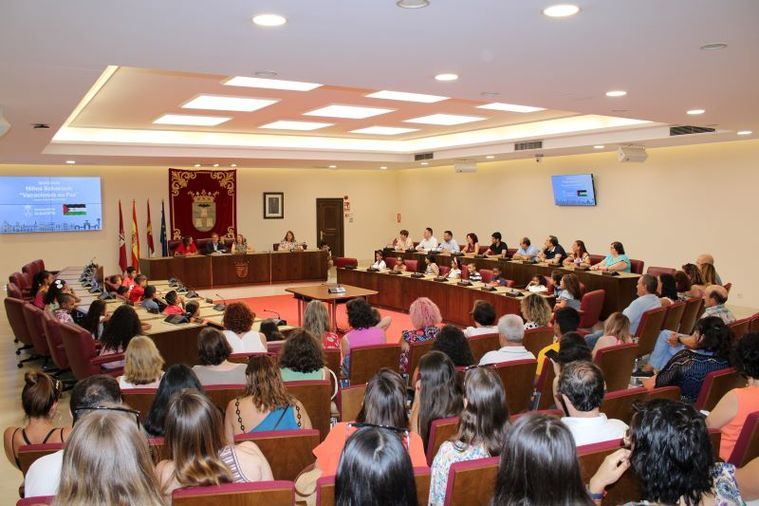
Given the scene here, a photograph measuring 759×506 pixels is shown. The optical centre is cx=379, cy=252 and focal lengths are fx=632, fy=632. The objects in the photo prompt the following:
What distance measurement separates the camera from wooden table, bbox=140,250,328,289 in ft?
48.9

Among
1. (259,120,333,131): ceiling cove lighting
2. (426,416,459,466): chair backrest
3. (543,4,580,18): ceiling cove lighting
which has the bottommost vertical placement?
(426,416,459,466): chair backrest

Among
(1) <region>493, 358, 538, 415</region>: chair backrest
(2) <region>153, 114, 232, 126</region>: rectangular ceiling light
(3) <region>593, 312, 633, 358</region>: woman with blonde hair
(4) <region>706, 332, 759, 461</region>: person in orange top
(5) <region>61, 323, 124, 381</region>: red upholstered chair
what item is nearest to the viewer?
(4) <region>706, 332, 759, 461</region>: person in orange top

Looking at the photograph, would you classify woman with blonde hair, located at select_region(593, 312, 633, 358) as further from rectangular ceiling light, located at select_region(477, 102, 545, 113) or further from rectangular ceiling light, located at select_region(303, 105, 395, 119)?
rectangular ceiling light, located at select_region(303, 105, 395, 119)

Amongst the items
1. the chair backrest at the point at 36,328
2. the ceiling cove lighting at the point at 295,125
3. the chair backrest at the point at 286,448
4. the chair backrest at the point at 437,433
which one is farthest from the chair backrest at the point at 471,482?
the ceiling cove lighting at the point at 295,125

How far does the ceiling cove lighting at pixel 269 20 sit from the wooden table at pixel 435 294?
6.87 metres

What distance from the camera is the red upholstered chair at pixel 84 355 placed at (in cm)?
636

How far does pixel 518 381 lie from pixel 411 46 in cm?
259

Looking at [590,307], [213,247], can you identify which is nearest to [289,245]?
[213,247]

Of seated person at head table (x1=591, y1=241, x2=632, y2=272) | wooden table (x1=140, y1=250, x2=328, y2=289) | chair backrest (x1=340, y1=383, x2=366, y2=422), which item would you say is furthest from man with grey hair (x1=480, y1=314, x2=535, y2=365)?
wooden table (x1=140, y1=250, x2=328, y2=289)

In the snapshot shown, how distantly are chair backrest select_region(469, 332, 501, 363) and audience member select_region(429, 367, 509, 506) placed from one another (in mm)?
2923

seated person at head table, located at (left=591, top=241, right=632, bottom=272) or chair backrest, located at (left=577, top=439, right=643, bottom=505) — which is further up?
seated person at head table, located at (left=591, top=241, right=632, bottom=272)

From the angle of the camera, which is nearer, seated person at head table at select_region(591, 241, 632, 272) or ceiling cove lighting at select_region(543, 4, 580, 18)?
ceiling cove lighting at select_region(543, 4, 580, 18)

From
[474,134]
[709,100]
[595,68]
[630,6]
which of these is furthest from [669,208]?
[630,6]

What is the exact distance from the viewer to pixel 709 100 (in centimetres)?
631
